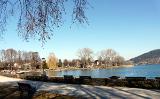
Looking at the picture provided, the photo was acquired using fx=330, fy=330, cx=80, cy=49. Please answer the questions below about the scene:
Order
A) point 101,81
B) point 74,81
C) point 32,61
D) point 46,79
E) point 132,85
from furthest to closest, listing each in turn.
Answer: point 32,61, point 46,79, point 74,81, point 101,81, point 132,85

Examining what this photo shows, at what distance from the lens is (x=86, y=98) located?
1780 cm

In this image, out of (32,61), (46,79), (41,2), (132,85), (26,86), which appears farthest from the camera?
(32,61)

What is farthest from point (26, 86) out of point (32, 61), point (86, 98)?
point (32, 61)

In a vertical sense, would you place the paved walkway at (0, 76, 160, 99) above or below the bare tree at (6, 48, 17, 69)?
below

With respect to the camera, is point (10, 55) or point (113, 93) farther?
point (10, 55)

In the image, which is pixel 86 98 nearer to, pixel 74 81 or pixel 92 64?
pixel 74 81

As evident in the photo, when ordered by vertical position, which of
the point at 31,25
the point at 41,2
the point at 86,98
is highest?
the point at 41,2

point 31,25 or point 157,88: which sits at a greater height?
point 31,25

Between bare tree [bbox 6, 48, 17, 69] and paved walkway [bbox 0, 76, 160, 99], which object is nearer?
paved walkway [bbox 0, 76, 160, 99]

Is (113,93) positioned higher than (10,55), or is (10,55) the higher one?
(10,55)

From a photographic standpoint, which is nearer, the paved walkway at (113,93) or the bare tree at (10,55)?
the paved walkway at (113,93)

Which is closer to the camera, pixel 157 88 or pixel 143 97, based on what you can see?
pixel 143 97

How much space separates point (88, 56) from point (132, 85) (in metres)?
154

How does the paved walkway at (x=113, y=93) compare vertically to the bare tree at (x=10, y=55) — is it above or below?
below
